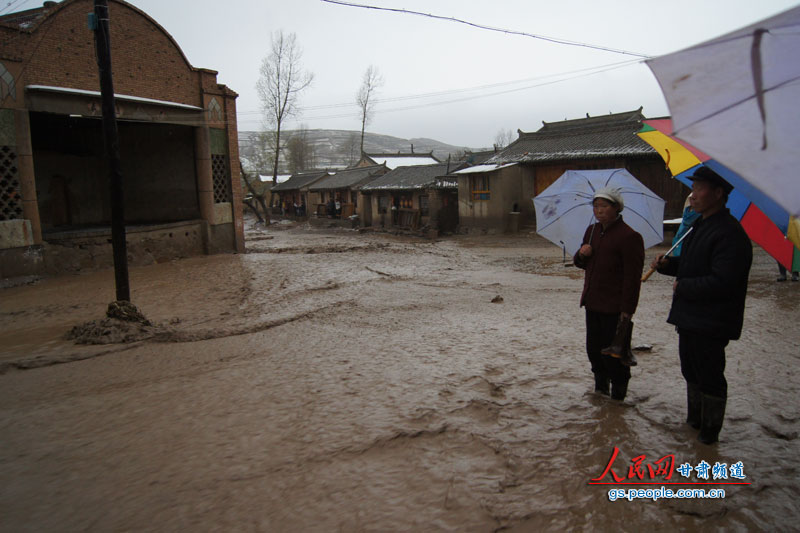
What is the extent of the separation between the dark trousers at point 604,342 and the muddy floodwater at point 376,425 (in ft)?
0.84

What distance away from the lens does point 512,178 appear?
69.4ft

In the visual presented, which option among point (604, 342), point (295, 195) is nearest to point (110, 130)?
point (604, 342)

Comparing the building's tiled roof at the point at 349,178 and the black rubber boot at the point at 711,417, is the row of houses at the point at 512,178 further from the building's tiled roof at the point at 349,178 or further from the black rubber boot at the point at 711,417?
the black rubber boot at the point at 711,417

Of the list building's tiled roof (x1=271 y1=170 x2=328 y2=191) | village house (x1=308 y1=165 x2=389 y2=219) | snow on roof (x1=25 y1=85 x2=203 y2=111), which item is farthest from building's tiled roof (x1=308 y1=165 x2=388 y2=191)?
snow on roof (x1=25 y1=85 x2=203 y2=111)

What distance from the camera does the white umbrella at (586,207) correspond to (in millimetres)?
5484

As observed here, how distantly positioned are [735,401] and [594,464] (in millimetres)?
1629

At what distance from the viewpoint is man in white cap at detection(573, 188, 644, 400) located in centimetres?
344

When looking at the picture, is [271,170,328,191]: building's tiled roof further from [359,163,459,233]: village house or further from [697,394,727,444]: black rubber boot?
[697,394,727,444]: black rubber boot

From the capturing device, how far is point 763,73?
6.11 feet

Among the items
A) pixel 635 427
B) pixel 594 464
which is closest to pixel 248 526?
pixel 594 464

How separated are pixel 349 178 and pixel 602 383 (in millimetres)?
30427

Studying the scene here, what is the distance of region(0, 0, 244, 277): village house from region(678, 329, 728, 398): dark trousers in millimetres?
12167

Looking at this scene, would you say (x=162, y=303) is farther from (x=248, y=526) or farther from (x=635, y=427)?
(x=635, y=427)

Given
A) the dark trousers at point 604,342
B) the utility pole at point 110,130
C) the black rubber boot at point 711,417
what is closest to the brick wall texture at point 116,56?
the utility pole at point 110,130
